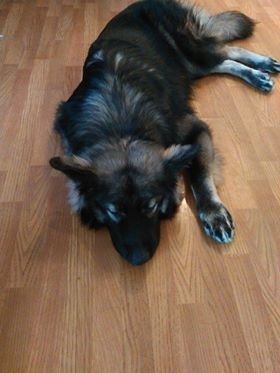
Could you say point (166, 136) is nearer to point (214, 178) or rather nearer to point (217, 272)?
point (214, 178)

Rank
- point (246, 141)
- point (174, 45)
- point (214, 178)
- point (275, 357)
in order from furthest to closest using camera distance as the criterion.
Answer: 1. point (174, 45)
2. point (246, 141)
3. point (214, 178)
4. point (275, 357)

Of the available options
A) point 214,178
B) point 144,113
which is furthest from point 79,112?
point 214,178

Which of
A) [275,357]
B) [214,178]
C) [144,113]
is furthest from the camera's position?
[214,178]

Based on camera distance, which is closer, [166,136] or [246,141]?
[166,136]

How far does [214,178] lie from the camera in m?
1.84

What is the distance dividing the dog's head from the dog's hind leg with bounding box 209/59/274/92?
112cm

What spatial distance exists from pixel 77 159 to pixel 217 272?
667mm

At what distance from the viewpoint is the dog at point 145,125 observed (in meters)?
1.43

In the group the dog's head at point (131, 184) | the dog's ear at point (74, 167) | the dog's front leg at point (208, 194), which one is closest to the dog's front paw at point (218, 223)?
the dog's front leg at point (208, 194)

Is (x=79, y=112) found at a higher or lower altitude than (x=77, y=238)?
higher

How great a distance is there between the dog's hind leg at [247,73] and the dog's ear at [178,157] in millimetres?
1122

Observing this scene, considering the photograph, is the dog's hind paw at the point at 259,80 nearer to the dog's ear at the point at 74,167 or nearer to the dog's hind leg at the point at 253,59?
the dog's hind leg at the point at 253,59

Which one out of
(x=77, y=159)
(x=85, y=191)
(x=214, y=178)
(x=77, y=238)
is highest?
(x=77, y=159)

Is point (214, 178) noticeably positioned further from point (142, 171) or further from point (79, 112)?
point (79, 112)
